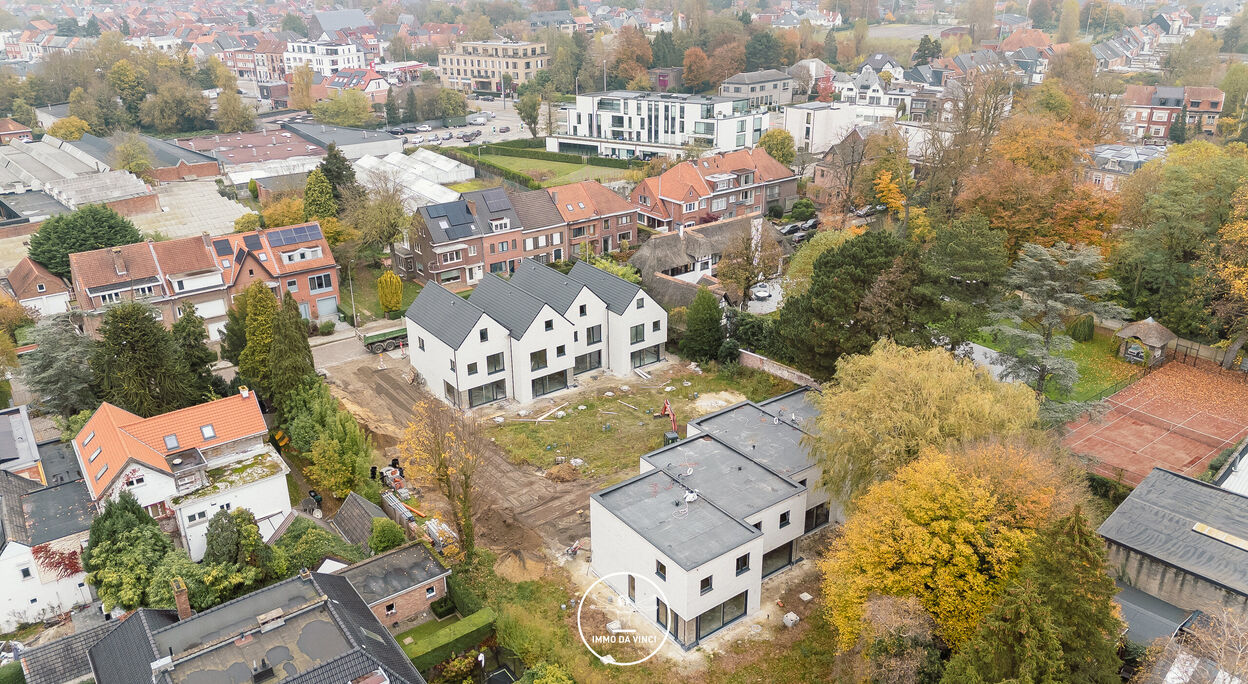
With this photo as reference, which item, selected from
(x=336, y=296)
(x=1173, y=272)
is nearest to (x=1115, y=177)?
(x=1173, y=272)

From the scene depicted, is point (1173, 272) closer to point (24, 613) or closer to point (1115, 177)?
point (1115, 177)

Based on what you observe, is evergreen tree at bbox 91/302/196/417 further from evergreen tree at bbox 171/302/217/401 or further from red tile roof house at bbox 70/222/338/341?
red tile roof house at bbox 70/222/338/341

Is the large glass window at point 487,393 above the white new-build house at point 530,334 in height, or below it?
below

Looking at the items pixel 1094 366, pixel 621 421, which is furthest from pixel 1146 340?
pixel 621 421

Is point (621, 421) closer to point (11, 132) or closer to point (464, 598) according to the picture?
point (464, 598)

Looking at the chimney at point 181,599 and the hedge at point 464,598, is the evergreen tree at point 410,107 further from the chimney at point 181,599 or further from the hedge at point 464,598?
the chimney at point 181,599

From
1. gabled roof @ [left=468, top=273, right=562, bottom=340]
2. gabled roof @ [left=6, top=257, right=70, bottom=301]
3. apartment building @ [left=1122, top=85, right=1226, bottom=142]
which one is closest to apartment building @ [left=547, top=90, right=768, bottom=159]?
apartment building @ [left=1122, top=85, right=1226, bottom=142]

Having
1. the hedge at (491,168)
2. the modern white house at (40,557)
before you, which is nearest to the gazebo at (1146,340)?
the modern white house at (40,557)
